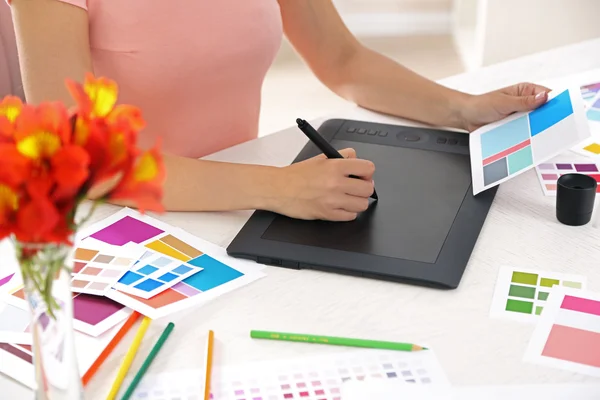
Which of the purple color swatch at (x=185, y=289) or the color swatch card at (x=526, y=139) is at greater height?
the color swatch card at (x=526, y=139)

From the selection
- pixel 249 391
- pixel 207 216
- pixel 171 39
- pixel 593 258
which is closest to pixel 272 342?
pixel 249 391

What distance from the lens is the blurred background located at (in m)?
3.27

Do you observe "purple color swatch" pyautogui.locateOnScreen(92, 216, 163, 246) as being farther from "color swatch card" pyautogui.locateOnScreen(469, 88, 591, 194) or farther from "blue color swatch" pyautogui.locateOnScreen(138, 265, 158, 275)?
"color swatch card" pyautogui.locateOnScreen(469, 88, 591, 194)

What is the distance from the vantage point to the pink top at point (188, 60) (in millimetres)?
1279

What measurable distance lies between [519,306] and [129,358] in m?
0.45

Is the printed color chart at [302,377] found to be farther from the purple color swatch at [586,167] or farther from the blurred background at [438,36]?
the blurred background at [438,36]

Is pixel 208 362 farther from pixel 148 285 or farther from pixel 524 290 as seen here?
pixel 524 290

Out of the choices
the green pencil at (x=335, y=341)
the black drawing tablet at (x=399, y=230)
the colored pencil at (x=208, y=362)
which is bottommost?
the colored pencil at (x=208, y=362)

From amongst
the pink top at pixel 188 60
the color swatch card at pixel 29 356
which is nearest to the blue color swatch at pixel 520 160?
the pink top at pixel 188 60

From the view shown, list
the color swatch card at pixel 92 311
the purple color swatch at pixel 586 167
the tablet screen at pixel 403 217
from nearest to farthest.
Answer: the color swatch card at pixel 92 311
the tablet screen at pixel 403 217
the purple color swatch at pixel 586 167

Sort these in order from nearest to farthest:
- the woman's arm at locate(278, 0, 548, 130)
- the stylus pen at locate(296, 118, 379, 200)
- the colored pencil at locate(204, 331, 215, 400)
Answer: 1. the colored pencil at locate(204, 331, 215, 400)
2. the stylus pen at locate(296, 118, 379, 200)
3. the woman's arm at locate(278, 0, 548, 130)

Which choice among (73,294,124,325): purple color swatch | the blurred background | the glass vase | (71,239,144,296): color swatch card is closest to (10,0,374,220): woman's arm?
(71,239,144,296): color swatch card

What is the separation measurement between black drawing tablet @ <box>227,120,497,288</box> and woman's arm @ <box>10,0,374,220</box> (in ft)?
0.09

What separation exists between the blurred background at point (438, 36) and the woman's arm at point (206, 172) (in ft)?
6.89
